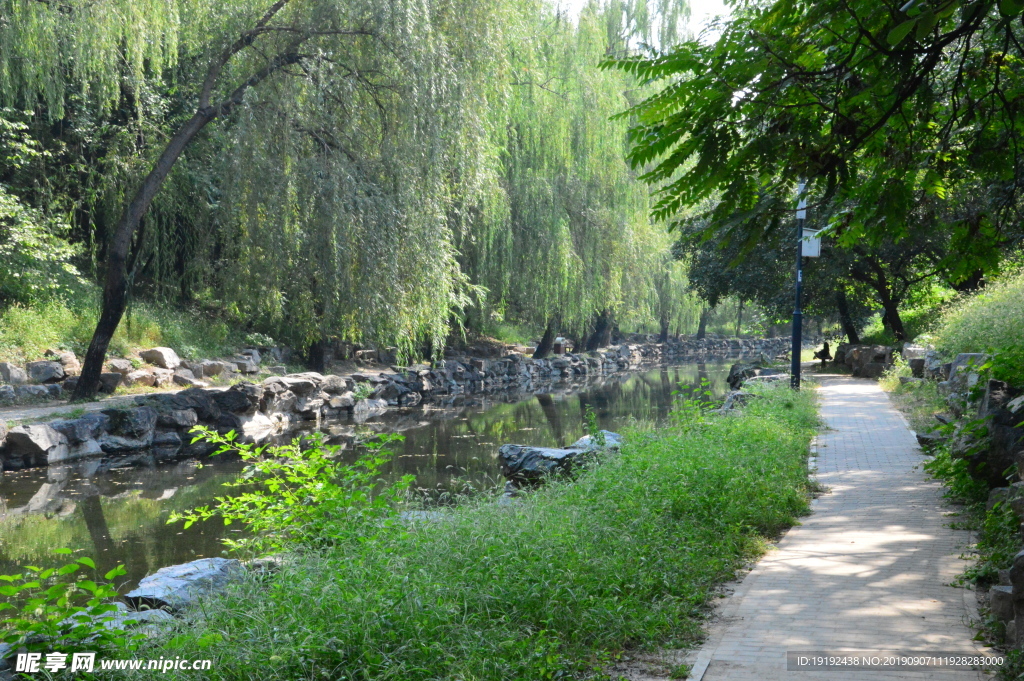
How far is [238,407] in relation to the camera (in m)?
15.5

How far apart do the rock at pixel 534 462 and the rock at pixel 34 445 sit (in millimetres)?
6561

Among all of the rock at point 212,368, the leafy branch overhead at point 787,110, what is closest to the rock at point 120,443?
the rock at point 212,368

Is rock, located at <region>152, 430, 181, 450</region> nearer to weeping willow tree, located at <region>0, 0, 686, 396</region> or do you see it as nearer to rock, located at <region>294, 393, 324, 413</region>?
weeping willow tree, located at <region>0, 0, 686, 396</region>

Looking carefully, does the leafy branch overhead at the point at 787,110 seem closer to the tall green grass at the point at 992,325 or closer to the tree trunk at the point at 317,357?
the tall green grass at the point at 992,325

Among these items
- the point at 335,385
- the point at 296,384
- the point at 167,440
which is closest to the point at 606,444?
the point at 167,440

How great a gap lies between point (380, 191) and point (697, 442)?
7.78 m

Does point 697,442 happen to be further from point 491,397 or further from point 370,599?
point 491,397

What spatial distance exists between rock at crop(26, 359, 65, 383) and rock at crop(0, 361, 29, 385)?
6.0 inches

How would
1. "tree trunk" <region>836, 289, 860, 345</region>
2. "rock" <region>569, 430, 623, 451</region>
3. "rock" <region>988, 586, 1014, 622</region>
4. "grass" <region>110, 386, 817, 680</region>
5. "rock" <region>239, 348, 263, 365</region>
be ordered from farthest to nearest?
"tree trunk" <region>836, 289, 860, 345</region> < "rock" <region>239, 348, 263, 365</region> < "rock" <region>569, 430, 623, 451</region> < "rock" <region>988, 586, 1014, 622</region> < "grass" <region>110, 386, 817, 680</region>

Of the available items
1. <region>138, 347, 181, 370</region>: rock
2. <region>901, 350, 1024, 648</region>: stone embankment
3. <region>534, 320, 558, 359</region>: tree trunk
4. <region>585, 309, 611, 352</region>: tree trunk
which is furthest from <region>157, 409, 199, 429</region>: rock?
<region>585, 309, 611, 352</region>: tree trunk

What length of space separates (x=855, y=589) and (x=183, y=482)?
934cm

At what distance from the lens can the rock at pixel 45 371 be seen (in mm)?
14492

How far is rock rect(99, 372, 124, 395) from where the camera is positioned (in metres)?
15.1

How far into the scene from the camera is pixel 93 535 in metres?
8.48
